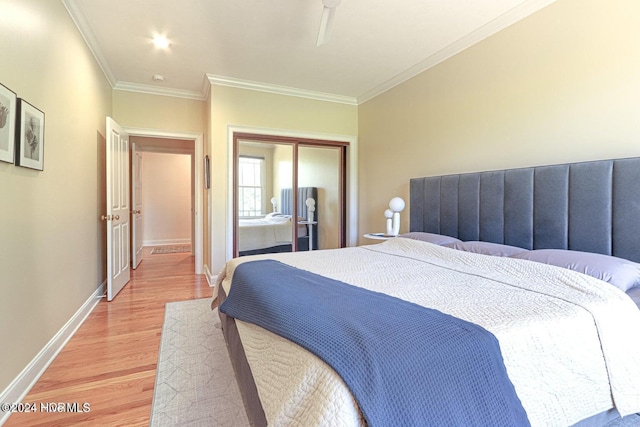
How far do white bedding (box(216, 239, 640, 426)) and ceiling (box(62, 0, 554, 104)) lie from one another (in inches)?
81.5

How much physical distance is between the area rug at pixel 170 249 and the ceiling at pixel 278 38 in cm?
343

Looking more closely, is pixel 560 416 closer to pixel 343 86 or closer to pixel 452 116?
pixel 452 116

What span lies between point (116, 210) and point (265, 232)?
1.76 m

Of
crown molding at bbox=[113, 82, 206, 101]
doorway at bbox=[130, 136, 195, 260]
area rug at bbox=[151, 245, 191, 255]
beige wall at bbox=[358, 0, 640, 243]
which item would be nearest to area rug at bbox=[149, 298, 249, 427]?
beige wall at bbox=[358, 0, 640, 243]

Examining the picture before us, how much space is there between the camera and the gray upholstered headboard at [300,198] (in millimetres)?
4359

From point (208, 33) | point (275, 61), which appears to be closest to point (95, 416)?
point (208, 33)

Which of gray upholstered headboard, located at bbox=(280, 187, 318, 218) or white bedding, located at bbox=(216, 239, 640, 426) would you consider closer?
white bedding, located at bbox=(216, 239, 640, 426)

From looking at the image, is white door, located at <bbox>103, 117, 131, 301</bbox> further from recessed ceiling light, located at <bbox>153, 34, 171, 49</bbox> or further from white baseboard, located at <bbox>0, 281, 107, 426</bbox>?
recessed ceiling light, located at <bbox>153, 34, 171, 49</bbox>

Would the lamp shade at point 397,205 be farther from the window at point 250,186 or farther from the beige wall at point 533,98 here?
the window at point 250,186

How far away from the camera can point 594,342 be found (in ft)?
3.90

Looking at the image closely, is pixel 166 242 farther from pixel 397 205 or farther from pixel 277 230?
pixel 397 205

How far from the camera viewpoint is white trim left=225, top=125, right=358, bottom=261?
3895 mm

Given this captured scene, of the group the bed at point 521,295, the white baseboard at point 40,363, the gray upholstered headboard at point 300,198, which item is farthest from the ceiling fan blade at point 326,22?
the white baseboard at point 40,363

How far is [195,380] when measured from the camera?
185 centimetres
